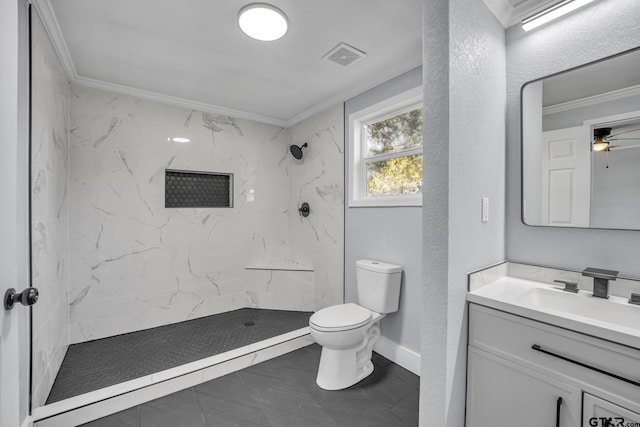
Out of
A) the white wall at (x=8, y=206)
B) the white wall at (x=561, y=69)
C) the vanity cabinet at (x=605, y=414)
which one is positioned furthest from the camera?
the white wall at (x=561, y=69)

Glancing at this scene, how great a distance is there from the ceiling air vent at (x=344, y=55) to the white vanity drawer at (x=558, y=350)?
5.86 ft

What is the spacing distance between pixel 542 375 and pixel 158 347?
262 centimetres

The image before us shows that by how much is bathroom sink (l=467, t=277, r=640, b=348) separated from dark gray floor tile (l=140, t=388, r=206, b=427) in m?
1.71

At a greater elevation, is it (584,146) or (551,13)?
(551,13)

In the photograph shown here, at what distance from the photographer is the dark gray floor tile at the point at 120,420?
1635 mm

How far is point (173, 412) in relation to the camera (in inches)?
68.1

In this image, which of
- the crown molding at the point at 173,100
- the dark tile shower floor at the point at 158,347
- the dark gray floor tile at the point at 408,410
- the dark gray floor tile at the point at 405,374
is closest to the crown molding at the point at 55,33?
the crown molding at the point at 173,100

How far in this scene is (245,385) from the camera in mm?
1987

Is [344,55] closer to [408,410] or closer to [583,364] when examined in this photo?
[583,364]

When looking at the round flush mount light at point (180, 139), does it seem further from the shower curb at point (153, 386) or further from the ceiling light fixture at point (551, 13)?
the ceiling light fixture at point (551, 13)

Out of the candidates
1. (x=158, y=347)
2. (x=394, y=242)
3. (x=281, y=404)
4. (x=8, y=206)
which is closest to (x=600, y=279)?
(x=394, y=242)

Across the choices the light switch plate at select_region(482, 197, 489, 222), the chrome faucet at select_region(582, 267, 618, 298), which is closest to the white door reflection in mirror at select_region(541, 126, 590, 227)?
the chrome faucet at select_region(582, 267, 618, 298)

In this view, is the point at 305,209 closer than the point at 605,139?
No

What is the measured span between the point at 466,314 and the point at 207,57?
2.37m
